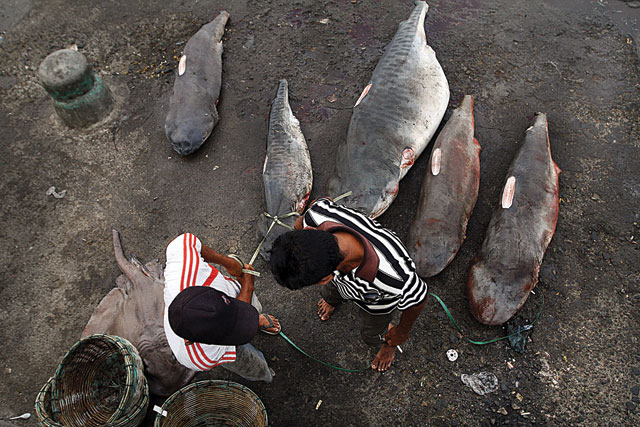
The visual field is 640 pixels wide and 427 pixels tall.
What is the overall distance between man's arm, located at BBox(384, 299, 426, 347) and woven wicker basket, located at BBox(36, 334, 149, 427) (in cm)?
167

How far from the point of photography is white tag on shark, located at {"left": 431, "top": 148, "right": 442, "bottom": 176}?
3.58 m

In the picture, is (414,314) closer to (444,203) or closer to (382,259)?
(382,259)

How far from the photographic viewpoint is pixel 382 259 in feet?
6.64

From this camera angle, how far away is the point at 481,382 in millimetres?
A: 3039

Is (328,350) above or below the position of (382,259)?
below

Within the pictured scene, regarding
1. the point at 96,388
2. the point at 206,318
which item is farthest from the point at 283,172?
the point at 96,388

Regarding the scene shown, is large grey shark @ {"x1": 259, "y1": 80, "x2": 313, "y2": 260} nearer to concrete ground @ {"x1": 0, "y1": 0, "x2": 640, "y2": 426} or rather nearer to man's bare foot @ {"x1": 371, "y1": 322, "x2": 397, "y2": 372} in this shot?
concrete ground @ {"x1": 0, "y1": 0, "x2": 640, "y2": 426}

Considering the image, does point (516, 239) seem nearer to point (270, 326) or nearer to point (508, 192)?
point (508, 192)

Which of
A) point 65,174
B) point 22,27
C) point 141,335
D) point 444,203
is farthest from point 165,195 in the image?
point 22,27

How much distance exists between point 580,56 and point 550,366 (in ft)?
11.9

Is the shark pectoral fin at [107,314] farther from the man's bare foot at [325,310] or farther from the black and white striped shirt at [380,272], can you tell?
the black and white striped shirt at [380,272]

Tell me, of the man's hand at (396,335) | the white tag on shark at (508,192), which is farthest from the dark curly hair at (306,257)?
the white tag on shark at (508,192)

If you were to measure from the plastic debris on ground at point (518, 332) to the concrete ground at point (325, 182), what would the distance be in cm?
7

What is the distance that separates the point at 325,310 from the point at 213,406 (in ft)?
3.51
